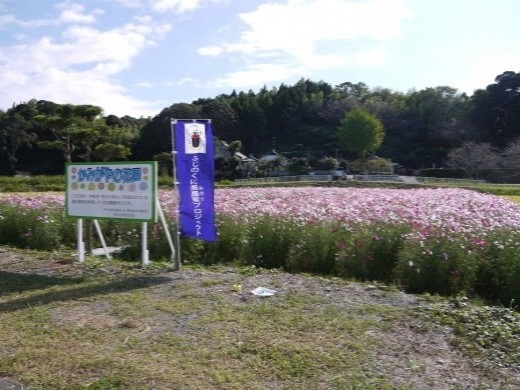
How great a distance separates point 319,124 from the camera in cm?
8838

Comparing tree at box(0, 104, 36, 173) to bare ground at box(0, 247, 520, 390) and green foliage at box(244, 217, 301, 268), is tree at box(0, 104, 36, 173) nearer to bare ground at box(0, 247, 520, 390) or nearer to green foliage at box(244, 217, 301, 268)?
bare ground at box(0, 247, 520, 390)

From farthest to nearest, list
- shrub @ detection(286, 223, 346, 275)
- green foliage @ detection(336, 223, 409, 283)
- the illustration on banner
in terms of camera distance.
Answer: shrub @ detection(286, 223, 346, 275), green foliage @ detection(336, 223, 409, 283), the illustration on banner

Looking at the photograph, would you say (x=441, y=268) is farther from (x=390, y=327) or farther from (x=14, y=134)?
(x=14, y=134)

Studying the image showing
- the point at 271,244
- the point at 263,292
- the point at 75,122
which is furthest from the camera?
the point at 75,122

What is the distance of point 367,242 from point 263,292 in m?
2.30

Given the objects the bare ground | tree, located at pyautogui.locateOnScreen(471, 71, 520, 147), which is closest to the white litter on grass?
the bare ground

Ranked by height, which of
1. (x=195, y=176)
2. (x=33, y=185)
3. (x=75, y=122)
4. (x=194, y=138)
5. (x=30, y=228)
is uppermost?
(x=75, y=122)

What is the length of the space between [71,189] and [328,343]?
5185 mm

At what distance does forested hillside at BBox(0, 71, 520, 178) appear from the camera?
5912cm

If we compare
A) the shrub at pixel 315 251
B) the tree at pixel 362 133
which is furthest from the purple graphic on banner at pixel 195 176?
the tree at pixel 362 133

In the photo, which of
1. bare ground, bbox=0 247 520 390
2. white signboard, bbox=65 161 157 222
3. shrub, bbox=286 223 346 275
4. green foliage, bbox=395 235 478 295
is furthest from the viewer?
shrub, bbox=286 223 346 275

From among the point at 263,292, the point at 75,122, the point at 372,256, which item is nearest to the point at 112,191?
the point at 263,292

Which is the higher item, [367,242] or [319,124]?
[319,124]

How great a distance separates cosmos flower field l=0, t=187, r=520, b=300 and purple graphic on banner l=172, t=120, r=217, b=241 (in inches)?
22.5
